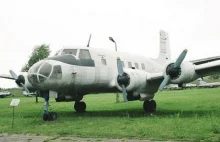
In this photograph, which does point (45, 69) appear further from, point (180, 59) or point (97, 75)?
point (180, 59)

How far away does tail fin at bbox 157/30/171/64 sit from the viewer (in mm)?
23941

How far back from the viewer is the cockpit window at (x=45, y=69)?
14312 millimetres

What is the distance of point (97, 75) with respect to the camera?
16953mm

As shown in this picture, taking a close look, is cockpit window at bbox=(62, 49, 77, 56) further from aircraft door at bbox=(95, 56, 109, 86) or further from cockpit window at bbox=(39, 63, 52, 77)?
cockpit window at bbox=(39, 63, 52, 77)

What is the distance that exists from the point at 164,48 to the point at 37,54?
218 feet

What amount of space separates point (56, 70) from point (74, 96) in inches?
161

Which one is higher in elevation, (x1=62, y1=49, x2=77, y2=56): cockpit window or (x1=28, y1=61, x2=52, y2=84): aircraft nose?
(x1=62, y1=49, x2=77, y2=56): cockpit window

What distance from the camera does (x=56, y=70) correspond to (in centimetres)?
1466

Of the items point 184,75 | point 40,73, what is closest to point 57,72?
point 40,73

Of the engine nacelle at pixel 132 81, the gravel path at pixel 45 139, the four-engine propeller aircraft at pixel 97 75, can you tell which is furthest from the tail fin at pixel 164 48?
the gravel path at pixel 45 139

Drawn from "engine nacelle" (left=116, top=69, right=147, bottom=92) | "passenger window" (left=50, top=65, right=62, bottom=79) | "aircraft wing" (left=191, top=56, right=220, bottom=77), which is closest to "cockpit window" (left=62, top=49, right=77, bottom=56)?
"passenger window" (left=50, top=65, right=62, bottom=79)

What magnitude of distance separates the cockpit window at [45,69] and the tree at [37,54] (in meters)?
68.2

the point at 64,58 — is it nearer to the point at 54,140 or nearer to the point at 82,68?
the point at 82,68

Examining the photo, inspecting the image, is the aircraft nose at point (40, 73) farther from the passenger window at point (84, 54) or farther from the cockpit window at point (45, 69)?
the passenger window at point (84, 54)
